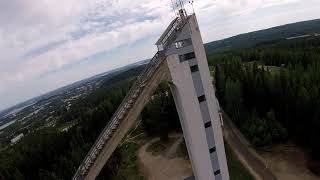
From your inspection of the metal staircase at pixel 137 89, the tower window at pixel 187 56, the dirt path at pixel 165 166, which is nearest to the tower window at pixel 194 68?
the tower window at pixel 187 56

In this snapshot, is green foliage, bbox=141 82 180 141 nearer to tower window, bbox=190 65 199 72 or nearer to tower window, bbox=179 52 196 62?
tower window, bbox=190 65 199 72

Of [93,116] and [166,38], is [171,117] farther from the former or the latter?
[166,38]

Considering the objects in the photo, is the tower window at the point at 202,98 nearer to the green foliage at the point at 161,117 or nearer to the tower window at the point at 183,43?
the tower window at the point at 183,43

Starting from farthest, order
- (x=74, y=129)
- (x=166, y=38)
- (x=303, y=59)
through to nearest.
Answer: (x=303, y=59), (x=74, y=129), (x=166, y=38)

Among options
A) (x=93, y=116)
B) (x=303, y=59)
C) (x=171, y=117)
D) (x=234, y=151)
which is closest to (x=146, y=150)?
(x=171, y=117)

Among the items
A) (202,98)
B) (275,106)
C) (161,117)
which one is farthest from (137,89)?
(275,106)
